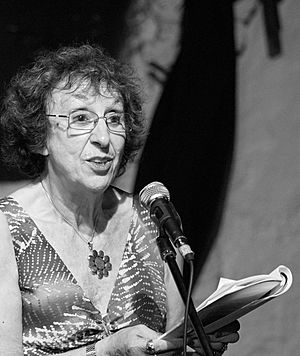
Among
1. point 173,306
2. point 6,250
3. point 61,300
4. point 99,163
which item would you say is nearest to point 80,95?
point 99,163

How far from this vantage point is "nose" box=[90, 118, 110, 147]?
9.56 feet

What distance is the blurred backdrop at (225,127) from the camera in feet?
12.8

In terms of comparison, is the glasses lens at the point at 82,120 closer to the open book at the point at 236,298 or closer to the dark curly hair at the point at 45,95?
the dark curly hair at the point at 45,95

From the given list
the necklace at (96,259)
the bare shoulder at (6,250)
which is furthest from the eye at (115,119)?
the bare shoulder at (6,250)

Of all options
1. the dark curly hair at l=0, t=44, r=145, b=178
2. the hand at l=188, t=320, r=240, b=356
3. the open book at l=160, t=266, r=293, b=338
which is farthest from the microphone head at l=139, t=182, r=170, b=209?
the dark curly hair at l=0, t=44, r=145, b=178

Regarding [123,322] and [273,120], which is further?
[273,120]

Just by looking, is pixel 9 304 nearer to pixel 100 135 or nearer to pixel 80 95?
pixel 100 135

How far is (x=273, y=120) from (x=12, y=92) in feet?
3.96

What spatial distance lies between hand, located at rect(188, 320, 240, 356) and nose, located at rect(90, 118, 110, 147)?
672 mm

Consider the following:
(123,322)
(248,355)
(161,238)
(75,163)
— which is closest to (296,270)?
(248,355)

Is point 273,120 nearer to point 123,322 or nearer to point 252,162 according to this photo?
point 252,162

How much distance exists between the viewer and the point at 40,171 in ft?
10.5

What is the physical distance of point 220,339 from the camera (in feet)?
8.65

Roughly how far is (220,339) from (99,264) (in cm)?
61
